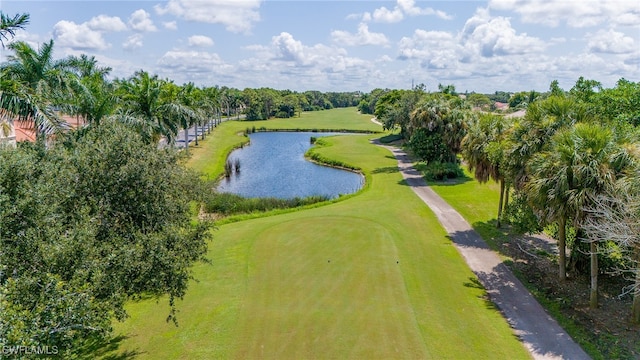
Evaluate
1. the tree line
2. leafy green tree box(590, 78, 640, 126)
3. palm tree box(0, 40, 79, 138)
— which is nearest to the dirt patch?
the tree line

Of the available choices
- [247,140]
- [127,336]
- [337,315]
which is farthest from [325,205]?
[247,140]

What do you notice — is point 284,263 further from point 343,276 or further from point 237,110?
point 237,110

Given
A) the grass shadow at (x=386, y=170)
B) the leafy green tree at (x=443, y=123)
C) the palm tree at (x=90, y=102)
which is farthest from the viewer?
the grass shadow at (x=386, y=170)

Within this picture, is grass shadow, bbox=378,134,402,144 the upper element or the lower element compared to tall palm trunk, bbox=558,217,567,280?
upper

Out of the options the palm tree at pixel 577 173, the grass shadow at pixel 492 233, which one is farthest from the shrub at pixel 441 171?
the palm tree at pixel 577 173

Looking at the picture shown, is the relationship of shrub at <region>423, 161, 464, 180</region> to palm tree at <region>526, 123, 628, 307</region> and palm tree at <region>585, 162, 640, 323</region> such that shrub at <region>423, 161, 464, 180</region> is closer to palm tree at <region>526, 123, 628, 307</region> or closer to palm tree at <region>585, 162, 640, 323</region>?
palm tree at <region>526, 123, 628, 307</region>

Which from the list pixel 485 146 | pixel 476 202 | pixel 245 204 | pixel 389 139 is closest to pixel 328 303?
pixel 485 146

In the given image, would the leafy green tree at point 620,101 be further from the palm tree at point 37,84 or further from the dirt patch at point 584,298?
the palm tree at point 37,84
